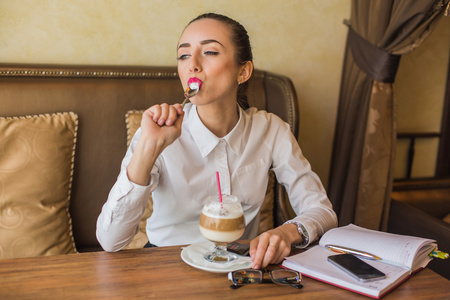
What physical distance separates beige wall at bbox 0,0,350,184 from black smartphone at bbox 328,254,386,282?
144cm

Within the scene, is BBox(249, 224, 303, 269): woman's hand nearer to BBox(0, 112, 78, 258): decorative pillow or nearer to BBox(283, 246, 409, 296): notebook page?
BBox(283, 246, 409, 296): notebook page

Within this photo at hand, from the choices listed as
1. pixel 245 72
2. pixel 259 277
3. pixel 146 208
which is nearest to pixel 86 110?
pixel 146 208

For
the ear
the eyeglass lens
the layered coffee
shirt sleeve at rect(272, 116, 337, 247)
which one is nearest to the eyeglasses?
the eyeglass lens

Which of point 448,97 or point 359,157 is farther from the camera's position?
point 448,97

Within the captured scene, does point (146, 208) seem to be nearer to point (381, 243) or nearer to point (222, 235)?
point (222, 235)

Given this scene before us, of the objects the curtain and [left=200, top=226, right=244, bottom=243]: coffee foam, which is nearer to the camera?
[left=200, top=226, right=244, bottom=243]: coffee foam

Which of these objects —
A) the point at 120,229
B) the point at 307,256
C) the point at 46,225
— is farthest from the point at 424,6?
the point at 46,225

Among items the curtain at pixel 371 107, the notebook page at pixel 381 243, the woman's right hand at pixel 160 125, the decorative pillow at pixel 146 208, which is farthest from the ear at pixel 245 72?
the curtain at pixel 371 107

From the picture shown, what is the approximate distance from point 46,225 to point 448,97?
7.80ft

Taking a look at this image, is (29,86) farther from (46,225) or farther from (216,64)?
(216,64)

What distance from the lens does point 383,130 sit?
2396 mm

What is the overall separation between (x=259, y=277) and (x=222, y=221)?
0.17 metres

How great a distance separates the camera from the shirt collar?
1.61m

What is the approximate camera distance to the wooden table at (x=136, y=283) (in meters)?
1.06
